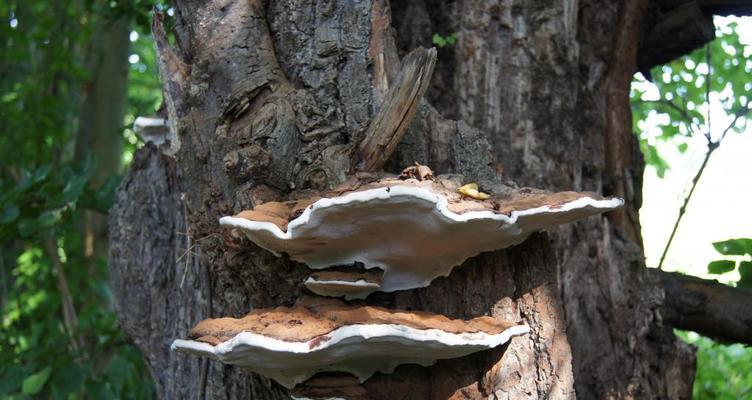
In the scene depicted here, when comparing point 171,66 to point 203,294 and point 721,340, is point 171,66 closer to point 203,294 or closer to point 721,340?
point 203,294

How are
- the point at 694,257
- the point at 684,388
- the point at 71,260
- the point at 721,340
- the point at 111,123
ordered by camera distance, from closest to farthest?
1. the point at 684,388
2. the point at 721,340
3. the point at 71,260
4. the point at 111,123
5. the point at 694,257

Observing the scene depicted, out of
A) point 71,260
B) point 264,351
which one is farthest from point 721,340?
point 71,260

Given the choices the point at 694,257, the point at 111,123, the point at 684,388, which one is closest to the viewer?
the point at 684,388

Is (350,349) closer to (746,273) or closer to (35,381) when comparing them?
(746,273)

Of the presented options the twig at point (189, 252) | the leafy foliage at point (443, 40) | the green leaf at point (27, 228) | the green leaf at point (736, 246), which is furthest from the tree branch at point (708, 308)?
the green leaf at point (27, 228)

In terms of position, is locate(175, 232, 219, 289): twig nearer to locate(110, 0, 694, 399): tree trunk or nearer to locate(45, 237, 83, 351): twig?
locate(110, 0, 694, 399): tree trunk

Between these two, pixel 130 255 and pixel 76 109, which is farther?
pixel 76 109
